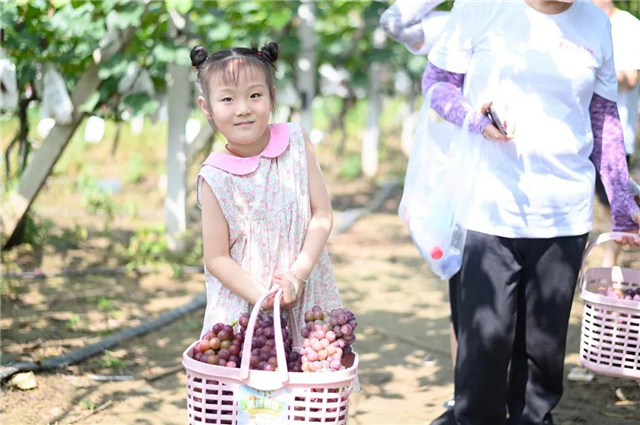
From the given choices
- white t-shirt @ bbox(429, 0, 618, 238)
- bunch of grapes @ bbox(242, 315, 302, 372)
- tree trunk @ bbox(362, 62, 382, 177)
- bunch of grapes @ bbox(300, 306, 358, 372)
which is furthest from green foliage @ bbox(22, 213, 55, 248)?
tree trunk @ bbox(362, 62, 382, 177)

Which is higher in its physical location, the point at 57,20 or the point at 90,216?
the point at 57,20

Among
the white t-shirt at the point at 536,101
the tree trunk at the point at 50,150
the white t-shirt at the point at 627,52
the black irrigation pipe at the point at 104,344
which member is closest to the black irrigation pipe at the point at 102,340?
the black irrigation pipe at the point at 104,344

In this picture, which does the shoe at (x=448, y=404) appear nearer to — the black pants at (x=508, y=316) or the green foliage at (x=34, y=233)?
the black pants at (x=508, y=316)

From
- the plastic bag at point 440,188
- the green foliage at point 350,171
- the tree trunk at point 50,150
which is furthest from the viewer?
the green foliage at point 350,171

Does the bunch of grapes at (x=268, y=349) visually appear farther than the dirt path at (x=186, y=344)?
No

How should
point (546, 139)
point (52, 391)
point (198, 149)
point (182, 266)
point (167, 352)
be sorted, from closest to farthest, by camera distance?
point (546, 139) → point (52, 391) → point (167, 352) → point (182, 266) → point (198, 149)

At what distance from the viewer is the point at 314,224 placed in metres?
2.44

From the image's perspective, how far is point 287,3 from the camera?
7.38 metres

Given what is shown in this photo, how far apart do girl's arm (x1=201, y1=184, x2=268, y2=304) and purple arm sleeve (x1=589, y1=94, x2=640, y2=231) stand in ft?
4.09

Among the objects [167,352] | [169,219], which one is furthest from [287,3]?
[167,352]

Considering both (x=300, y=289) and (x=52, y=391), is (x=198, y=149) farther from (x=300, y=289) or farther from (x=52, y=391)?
(x=300, y=289)

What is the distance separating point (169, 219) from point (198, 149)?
4.67 ft

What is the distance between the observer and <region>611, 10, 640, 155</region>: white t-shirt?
338cm

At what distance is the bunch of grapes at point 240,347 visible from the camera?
6.81 ft
